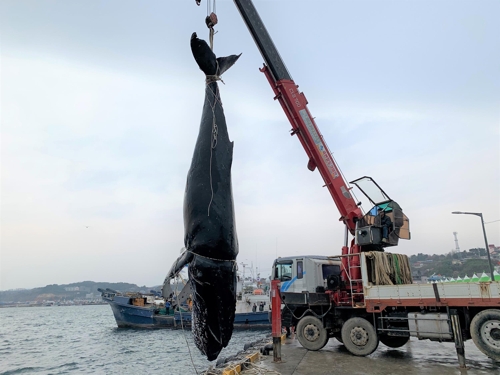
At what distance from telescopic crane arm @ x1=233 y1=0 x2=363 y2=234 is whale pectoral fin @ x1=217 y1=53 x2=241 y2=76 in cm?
808

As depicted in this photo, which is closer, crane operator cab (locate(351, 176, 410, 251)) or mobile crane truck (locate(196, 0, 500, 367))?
mobile crane truck (locate(196, 0, 500, 367))

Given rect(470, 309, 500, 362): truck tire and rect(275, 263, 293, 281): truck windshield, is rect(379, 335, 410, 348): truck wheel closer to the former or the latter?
rect(470, 309, 500, 362): truck tire

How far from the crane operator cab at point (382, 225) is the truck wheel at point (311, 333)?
266 centimetres

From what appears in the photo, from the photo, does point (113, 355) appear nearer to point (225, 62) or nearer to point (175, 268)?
point (175, 268)

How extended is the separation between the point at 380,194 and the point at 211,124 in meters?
8.89

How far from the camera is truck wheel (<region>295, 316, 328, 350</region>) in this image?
396 inches

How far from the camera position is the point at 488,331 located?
772cm

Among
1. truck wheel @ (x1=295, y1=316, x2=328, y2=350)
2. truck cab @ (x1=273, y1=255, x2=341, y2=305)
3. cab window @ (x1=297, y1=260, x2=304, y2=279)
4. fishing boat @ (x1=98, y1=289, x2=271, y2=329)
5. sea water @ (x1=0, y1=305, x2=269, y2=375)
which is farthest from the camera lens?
fishing boat @ (x1=98, y1=289, x2=271, y2=329)

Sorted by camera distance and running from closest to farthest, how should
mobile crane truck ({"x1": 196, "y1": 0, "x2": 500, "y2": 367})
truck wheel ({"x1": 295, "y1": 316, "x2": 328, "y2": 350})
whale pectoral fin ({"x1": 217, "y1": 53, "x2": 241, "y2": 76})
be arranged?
1. whale pectoral fin ({"x1": 217, "y1": 53, "x2": 241, "y2": 76})
2. mobile crane truck ({"x1": 196, "y1": 0, "x2": 500, "y2": 367})
3. truck wheel ({"x1": 295, "y1": 316, "x2": 328, "y2": 350})

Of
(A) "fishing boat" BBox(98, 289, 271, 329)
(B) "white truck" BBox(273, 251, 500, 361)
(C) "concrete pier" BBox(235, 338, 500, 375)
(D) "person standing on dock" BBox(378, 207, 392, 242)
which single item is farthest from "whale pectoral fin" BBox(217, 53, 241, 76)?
(A) "fishing boat" BBox(98, 289, 271, 329)

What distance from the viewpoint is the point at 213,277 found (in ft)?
9.27

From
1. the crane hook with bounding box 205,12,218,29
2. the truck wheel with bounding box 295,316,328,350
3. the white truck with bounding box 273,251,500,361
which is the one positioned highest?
the crane hook with bounding box 205,12,218,29

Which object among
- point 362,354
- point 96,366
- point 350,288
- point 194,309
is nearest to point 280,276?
point 350,288

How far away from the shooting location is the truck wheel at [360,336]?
9.12 metres
